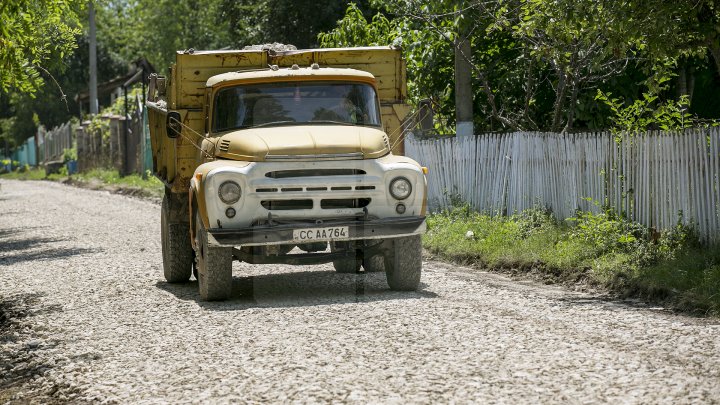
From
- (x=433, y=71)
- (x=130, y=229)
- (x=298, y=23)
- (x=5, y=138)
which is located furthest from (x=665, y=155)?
(x=5, y=138)

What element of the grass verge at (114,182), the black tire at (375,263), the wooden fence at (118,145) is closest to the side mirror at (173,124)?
the black tire at (375,263)

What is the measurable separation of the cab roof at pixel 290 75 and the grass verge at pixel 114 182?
19.3m

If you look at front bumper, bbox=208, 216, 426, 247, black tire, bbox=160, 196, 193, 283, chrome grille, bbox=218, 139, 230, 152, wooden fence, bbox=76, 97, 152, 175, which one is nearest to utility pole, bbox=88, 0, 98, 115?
wooden fence, bbox=76, 97, 152, 175

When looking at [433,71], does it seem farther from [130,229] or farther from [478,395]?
[478,395]

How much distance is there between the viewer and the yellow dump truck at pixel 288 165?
37.4 ft

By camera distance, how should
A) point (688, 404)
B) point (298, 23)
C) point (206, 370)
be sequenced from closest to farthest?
1. point (688, 404)
2. point (206, 370)
3. point (298, 23)

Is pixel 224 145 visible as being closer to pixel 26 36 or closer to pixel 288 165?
pixel 288 165

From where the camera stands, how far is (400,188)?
1172cm

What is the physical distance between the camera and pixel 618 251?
45.2ft

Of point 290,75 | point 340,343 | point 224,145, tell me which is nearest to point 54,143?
point 290,75

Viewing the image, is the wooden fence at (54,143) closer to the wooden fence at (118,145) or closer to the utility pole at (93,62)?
the wooden fence at (118,145)

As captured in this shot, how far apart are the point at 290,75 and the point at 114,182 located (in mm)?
28990

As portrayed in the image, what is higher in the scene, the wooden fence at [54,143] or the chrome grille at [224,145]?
the wooden fence at [54,143]

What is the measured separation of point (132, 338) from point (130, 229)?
11.9m
